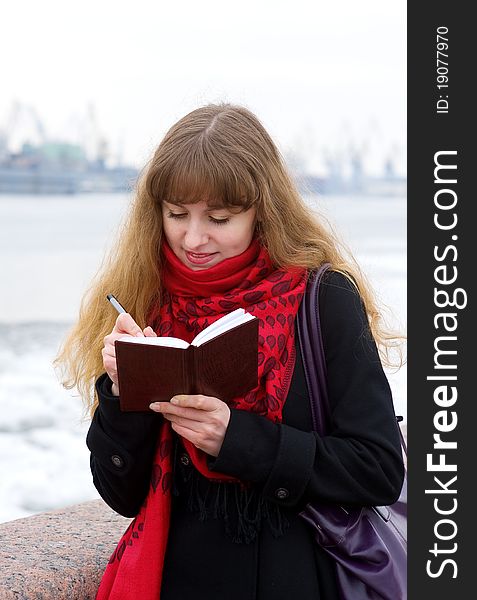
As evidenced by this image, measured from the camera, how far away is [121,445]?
2.20 metres

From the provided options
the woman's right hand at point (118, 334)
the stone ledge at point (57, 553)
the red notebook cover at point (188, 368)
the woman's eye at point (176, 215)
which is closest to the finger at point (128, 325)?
the woman's right hand at point (118, 334)

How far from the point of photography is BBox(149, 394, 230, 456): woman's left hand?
2012 mm

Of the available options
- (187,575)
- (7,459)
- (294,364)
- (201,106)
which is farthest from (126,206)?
(7,459)

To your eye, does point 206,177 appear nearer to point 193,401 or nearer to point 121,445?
point 193,401

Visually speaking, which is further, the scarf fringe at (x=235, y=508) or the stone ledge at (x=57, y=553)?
the stone ledge at (x=57, y=553)

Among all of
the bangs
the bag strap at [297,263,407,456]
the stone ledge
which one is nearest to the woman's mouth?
the bangs

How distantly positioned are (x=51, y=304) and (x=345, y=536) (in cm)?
741

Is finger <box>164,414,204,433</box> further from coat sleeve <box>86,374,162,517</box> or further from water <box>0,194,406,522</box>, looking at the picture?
water <box>0,194,406,522</box>

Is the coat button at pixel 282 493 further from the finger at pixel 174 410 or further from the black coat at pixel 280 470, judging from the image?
the finger at pixel 174 410

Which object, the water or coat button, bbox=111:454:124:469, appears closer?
coat button, bbox=111:454:124:469

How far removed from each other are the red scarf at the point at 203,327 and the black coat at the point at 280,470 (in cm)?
4

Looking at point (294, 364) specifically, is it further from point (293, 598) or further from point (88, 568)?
point (88, 568)

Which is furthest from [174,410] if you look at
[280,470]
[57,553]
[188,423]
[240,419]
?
[57,553]

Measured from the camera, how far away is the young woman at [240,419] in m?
2.10
